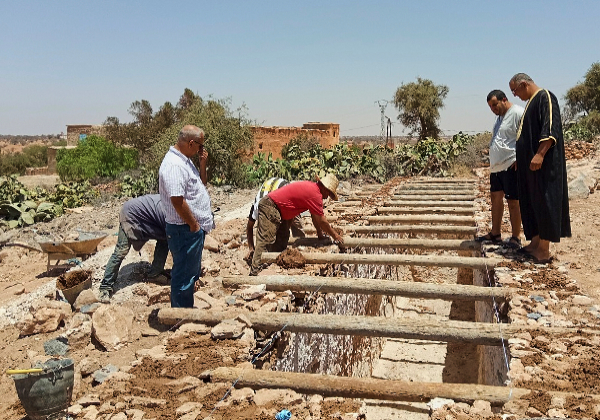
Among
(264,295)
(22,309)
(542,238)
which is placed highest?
(542,238)

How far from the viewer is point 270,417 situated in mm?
2305

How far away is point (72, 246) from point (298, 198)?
9.69 feet

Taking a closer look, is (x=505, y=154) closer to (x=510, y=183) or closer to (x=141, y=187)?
(x=510, y=183)

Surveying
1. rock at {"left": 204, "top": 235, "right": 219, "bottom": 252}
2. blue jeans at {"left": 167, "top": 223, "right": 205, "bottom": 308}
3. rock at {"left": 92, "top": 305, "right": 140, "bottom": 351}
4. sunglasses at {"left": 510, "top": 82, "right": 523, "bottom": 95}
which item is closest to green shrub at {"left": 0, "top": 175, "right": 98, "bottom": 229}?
rock at {"left": 204, "top": 235, "right": 219, "bottom": 252}

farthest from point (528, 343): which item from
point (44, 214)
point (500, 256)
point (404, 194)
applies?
point (44, 214)

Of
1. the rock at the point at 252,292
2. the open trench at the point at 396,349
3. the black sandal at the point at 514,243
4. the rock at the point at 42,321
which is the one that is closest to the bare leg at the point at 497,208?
the black sandal at the point at 514,243

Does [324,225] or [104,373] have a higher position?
[324,225]

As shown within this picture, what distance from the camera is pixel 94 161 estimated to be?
19203 mm

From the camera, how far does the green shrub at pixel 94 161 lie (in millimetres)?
18516

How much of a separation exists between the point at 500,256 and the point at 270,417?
10.6 feet

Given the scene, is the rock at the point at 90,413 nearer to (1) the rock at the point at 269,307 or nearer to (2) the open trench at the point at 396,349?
(2) the open trench at the point at 396,349

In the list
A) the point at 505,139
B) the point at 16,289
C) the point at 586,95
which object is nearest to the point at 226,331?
the point at 505,139

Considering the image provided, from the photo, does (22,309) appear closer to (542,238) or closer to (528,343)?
(528,343)

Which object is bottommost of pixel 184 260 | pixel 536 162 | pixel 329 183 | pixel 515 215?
pixel 184 260
